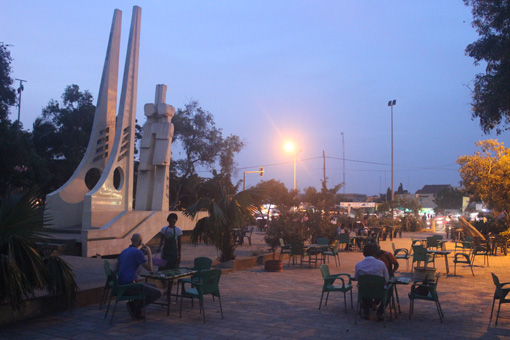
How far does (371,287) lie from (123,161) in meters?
14.6

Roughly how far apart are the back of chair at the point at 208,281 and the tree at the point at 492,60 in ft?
24.1

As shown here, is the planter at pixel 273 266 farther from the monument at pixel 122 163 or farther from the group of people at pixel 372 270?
the monument at pixel 122 163

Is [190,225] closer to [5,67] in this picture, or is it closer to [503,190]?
[5,67]

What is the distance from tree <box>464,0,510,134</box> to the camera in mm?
9555

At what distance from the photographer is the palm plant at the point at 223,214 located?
39.1 ft

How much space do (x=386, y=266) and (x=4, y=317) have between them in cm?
629

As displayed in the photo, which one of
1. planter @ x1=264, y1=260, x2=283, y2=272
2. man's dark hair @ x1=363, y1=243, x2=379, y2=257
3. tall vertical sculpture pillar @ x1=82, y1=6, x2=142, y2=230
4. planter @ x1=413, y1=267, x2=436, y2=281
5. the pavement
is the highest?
tall vertical sculpture pillar @ x1=82, y1=6, x2=142, y2=230

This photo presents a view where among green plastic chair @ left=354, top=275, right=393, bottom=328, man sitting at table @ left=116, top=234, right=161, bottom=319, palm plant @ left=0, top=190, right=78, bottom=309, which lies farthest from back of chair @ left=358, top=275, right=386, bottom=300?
palm plant @ left=0, top=190, right=78, bottom=309

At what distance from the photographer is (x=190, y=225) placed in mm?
22000

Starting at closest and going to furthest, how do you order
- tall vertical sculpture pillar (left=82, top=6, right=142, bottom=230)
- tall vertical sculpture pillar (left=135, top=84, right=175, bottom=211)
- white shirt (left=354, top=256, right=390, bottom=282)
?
white shirt (left=354, top=256, right=390, bottom=282) → tall vertical sculpture pillar (left=82, top=6, right=142, bottom=230) → tall vertical sculpture pillar (left=135, top=84, right=175, bottom=211)

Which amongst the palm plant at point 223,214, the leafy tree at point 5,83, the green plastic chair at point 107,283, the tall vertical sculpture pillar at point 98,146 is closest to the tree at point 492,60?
the palm plant at point 223,214

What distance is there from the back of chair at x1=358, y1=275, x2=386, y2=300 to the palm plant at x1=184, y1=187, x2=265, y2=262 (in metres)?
5.38

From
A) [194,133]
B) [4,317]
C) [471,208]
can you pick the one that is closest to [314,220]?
[4,317]

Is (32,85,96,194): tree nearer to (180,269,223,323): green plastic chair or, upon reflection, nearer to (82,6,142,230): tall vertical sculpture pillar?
(82,6,142,230): tall vertical sculpture pillar
